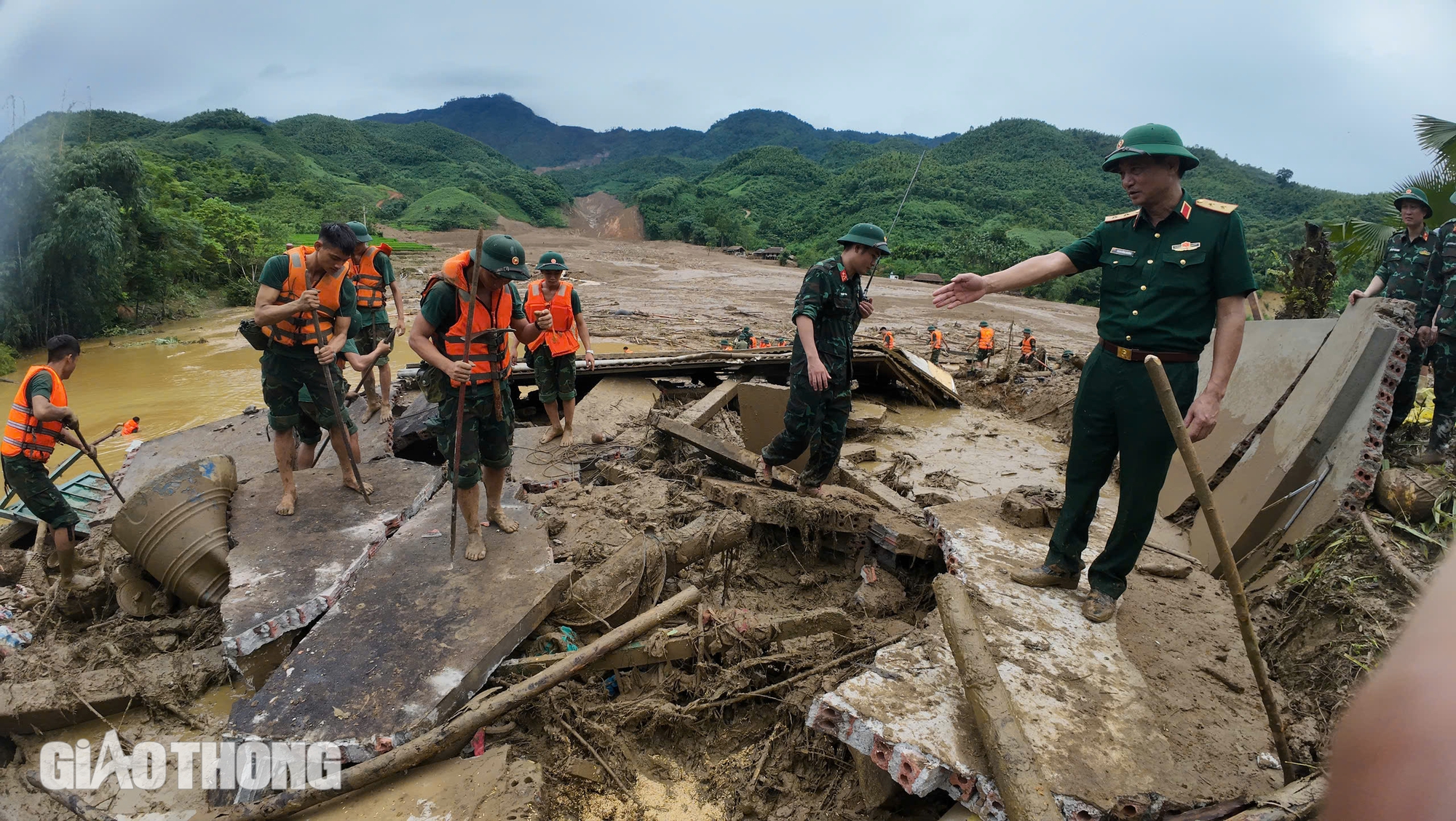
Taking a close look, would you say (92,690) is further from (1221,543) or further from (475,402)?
(1221,543)

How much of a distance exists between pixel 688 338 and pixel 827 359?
9.85 m

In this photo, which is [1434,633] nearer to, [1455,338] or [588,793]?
[588,793]

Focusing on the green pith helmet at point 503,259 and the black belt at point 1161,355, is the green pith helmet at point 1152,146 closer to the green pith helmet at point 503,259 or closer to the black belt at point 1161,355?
the black belt at point 1161,355

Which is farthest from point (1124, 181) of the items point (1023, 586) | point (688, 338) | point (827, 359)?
point (688, 338)

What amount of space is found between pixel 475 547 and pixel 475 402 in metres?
0.85

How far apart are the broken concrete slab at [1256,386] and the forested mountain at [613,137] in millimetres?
111427

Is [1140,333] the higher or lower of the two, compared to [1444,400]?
higher

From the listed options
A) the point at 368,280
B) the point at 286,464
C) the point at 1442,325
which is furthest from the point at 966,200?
the point at 286,464

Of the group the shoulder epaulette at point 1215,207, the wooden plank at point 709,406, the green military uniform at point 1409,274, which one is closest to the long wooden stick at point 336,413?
the wooden plank at point 709,406

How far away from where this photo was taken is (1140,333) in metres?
3.00

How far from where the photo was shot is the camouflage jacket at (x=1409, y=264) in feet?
18.2

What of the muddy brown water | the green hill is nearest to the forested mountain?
the green hill

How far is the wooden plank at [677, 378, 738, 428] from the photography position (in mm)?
6586

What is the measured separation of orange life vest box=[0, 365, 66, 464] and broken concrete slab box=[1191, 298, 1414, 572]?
7.91 m
